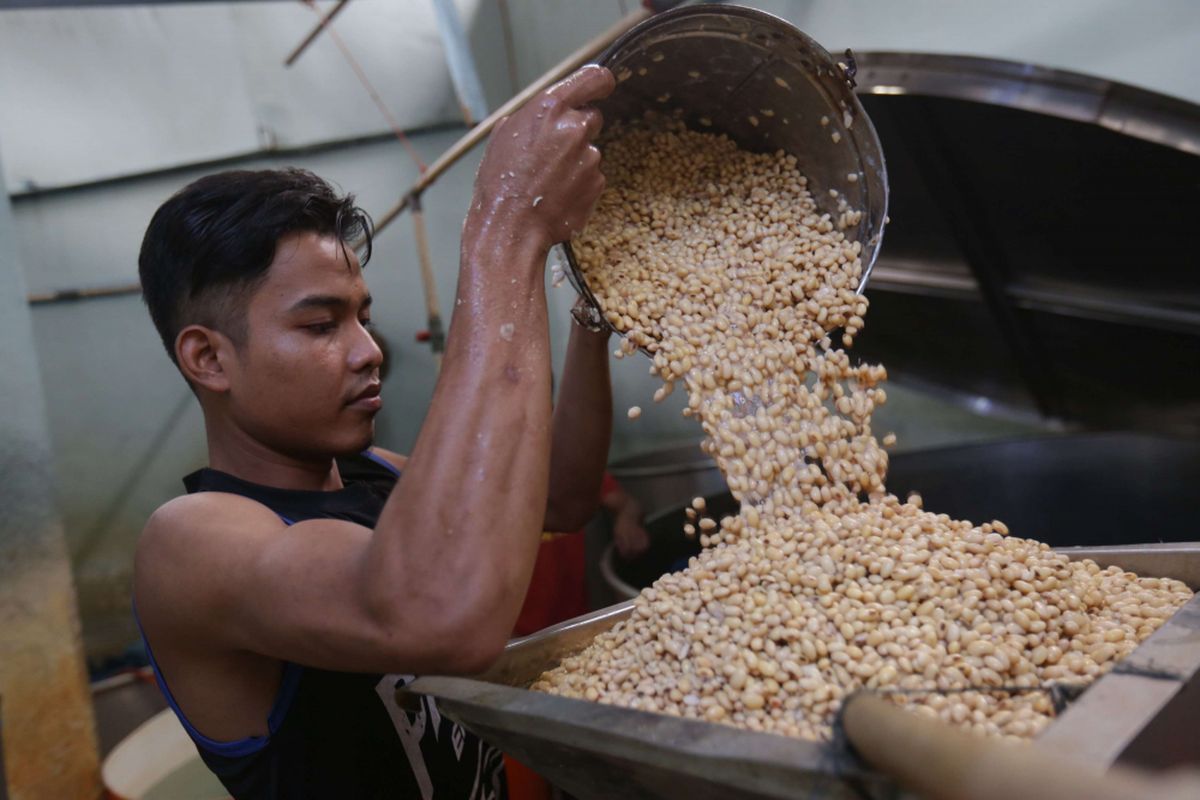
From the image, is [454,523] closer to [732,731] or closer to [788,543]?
[732,731]

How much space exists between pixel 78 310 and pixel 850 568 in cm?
533

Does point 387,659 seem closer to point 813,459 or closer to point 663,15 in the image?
point 813,459

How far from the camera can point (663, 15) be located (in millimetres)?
1241

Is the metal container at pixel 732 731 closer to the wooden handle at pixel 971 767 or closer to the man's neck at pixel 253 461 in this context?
the wooden handle at pixel 971 767

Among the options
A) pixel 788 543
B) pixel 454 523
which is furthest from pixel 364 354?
pixel 788 543

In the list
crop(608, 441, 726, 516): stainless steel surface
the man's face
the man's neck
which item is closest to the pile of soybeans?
the man's face

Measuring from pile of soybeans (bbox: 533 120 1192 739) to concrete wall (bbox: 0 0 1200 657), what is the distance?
3.22 meters

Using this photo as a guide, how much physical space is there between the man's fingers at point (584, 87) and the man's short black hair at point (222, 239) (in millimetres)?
429

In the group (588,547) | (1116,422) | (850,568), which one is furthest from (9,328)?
(1116,422)

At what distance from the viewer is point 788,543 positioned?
1.23 meters

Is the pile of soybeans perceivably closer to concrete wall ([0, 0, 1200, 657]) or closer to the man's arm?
the man's arm

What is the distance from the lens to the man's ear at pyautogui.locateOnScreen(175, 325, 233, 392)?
1265 millimetres

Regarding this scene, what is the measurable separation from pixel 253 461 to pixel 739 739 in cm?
92

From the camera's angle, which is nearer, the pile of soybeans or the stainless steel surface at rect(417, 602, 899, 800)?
the stainless steel surface at rect(417, 602, 899, 800)
